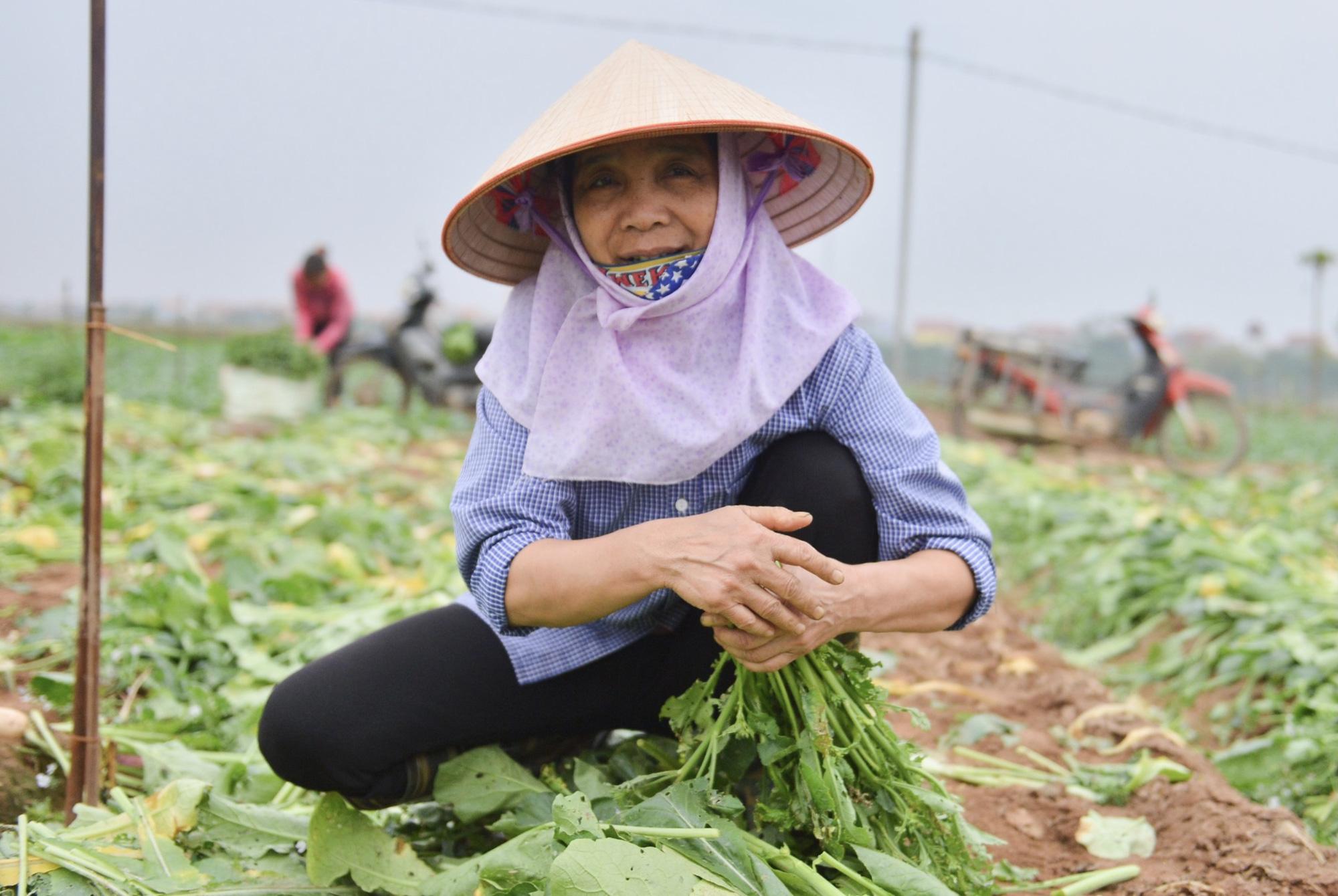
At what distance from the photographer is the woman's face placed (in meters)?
1.38

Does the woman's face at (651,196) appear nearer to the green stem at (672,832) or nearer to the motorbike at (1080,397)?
the green stem at (672,832)

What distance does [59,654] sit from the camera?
7.56 feet

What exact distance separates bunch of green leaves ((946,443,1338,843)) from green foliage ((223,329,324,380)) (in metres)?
4.75

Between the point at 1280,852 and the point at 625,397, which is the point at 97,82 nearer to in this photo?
the point at 625,397

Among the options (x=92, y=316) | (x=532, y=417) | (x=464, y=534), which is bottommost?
(x=464, y=534)

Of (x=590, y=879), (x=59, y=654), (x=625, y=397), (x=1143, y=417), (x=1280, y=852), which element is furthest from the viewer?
(x=1143, y=417)

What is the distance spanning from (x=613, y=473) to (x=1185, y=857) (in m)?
1.09

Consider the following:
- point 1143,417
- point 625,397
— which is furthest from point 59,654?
point 1143,417

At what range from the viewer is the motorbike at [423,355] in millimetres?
8258

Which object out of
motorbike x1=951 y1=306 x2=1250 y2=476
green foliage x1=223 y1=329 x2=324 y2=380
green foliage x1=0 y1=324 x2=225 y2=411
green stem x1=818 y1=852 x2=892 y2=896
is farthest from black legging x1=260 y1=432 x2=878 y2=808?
motorbike x1=951 y1=306 x2=1250 y2=476

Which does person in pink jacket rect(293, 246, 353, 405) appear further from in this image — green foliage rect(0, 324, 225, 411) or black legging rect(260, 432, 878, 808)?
black legging rect(260, 432, 878, 808)

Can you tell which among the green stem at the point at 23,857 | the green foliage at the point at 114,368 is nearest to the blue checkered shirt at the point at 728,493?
the green stem at the point at 23,857

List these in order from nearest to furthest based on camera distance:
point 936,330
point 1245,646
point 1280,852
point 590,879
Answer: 1. point 590,879
2. point 1280,852
3. point 1245,646
4. point 936,330

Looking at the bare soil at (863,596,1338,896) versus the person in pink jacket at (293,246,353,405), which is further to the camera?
the person in pink jacket at (293,246,353,405)
